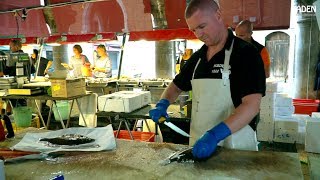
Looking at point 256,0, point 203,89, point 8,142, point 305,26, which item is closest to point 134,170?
point 203,89

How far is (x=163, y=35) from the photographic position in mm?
6730

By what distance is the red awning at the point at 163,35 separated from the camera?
6477mm

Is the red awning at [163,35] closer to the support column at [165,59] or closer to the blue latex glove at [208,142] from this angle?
the support column at [165,59]

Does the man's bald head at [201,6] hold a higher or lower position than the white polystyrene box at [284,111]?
higher

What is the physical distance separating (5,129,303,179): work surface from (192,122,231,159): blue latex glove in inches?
2.2

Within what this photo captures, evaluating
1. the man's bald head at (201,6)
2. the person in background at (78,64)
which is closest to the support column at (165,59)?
the person in background at (78,64)

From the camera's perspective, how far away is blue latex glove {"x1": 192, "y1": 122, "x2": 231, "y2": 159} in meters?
1.57

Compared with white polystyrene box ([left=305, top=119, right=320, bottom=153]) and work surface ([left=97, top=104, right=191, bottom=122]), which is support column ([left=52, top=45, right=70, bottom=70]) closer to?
work surface ([left=97, top=104, right=191, bottom=122])

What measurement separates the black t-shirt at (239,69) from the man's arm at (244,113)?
0.04m

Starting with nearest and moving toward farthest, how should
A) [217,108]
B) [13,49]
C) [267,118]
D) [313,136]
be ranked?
[217,108]
[313,136]
[267,118]
[13,49]

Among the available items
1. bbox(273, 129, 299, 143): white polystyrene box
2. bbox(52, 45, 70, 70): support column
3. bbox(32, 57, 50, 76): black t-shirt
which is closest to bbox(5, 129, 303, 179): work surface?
bbox(273, 129, 299, 143): white polystyrene box

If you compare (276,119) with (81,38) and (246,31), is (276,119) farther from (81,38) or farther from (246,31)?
(81,38)

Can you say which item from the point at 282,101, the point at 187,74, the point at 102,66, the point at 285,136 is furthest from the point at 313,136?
the point at 102,66

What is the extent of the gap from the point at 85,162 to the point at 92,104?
4392 millimetres
